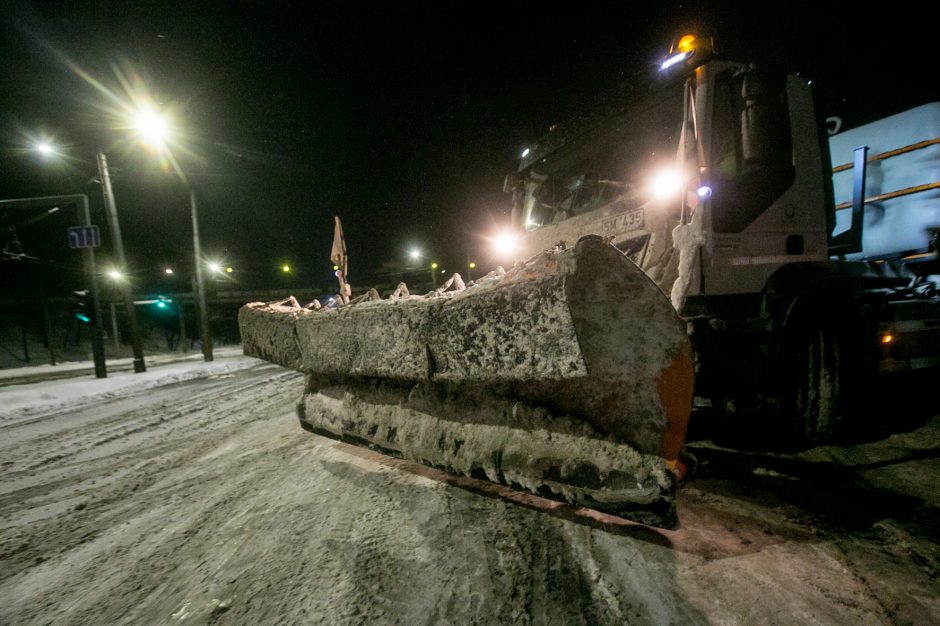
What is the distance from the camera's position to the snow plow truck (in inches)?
53.6

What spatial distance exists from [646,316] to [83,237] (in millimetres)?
14076

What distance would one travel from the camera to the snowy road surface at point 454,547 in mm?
1268

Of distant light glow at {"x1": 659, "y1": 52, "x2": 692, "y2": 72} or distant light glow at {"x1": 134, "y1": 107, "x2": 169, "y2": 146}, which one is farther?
distant light glow at {"x1": 134, "y1": 107, "x2": 169, "y2": 146}

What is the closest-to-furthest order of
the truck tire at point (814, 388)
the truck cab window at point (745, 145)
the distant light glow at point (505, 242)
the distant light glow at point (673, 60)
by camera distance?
the truck cab window at point (745, 145) < the distant light glow at point (673, 60) < the truck tire at point (814, 388) < the distant light glow at point (505, 242)

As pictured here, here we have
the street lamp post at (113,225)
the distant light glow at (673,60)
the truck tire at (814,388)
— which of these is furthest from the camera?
the street lamp post at (113,225)

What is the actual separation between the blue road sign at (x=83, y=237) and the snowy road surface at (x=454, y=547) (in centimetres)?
→ 994

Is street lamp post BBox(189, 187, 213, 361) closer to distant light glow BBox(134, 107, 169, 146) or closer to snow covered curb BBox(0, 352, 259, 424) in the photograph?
distant light glow BBox(134, 107, 169, 146)

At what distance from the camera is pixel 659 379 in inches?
53.7

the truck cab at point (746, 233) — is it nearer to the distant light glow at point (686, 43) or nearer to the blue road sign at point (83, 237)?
the distant light glow at point (686, 43)

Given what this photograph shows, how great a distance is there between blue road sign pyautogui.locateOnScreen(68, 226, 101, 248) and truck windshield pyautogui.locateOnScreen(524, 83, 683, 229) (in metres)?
12.5

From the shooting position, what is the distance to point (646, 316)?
1335 millimetres

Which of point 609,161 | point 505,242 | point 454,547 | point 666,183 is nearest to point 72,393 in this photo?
point 505,242

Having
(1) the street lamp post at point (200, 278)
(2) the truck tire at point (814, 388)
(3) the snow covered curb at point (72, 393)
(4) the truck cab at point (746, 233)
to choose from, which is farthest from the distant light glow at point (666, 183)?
(1) the street lamp post at point (200, 278)

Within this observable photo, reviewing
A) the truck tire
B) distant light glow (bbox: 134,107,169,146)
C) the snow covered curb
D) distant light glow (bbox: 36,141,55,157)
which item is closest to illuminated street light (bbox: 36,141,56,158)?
distant light glow (bbox: 36,141,55,157)
